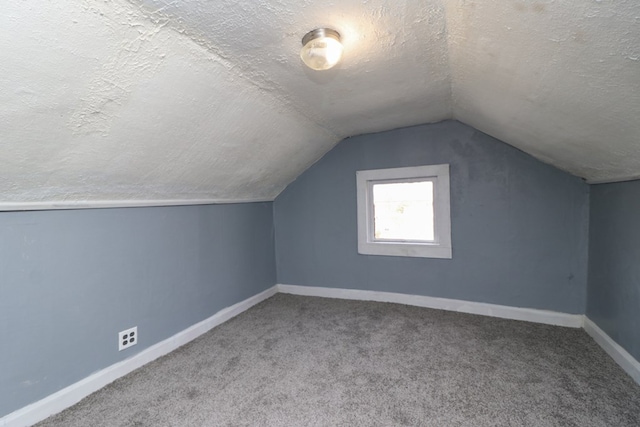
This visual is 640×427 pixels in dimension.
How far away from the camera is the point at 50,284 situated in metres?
1.58

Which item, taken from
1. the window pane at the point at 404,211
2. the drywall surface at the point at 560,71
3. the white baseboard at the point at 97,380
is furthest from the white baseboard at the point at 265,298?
the drywall surface at the point at 560,71

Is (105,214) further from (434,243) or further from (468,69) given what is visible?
(434,243)

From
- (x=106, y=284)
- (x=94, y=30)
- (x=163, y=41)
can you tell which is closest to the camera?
(x=94, y=30)

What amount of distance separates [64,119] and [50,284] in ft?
3.04

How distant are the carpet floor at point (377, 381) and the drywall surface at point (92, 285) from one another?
0.74ft

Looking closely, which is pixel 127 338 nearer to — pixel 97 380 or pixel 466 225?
pixel 97 380

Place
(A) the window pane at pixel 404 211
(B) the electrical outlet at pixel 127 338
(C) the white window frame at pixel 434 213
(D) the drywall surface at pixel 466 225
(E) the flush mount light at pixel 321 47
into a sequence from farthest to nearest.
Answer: (A) the window pane at pixel 404 211 → (C) the white window frame at pixel 434 213 → (D) the drywall surface at pixel 466 225 → (B) the electrical outlet at pixel 127 338 → (E) the flush mount light at pixel 321 47

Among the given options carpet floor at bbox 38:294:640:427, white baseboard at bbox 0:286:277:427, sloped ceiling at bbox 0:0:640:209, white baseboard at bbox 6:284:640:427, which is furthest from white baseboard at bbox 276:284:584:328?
sloped ceiling at bbox 0:0:640:209

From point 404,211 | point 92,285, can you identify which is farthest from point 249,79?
point 404,211

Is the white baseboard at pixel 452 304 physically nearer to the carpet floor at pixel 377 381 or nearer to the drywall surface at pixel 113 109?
the carpet floor at pixel 377 381

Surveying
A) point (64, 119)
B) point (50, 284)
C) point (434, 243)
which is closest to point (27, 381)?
point (50, 284)

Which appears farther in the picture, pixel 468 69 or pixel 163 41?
pixel 468 69

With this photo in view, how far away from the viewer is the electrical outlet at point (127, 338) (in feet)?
6.23

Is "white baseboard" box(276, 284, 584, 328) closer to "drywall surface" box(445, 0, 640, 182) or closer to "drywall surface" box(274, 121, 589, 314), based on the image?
"drywall surface" box(274, 121, 589, 314)
